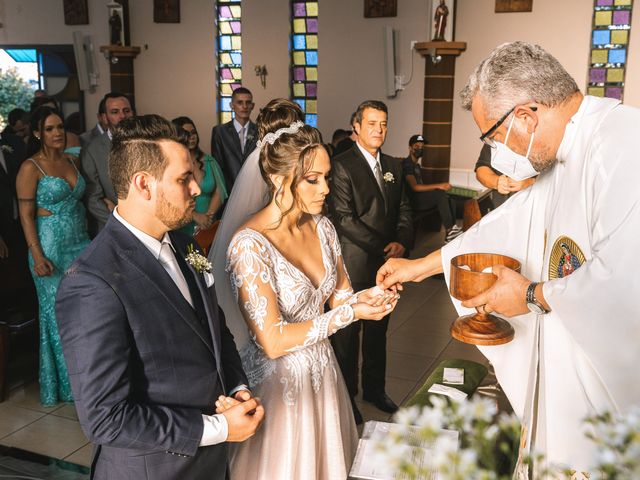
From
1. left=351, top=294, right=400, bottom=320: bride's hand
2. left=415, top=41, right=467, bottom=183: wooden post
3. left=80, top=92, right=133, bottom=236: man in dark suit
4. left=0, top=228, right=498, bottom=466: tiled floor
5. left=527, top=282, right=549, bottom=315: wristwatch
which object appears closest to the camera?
left=527, top=282, right=549, bottom=315: wristwatch

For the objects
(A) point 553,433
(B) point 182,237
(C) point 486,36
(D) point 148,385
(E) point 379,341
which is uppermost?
(C) point 486,36

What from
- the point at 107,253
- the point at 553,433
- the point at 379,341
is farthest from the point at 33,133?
the point at 553,433

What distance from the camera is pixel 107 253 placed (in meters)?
1.82

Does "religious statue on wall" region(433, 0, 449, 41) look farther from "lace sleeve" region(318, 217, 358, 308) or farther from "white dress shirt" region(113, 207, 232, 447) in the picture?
"white dress shirt" region(113, 207, 232, 447)

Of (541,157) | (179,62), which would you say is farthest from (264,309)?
(179,62)

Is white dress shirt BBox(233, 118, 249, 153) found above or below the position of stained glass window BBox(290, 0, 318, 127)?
below

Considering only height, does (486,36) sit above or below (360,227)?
above

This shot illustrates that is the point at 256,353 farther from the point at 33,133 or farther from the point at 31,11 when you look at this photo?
the point at 31,11

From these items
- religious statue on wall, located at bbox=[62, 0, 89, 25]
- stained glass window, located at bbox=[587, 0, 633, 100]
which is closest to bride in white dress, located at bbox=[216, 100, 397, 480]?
stained glass window, located at bbox=[587, 0, 633, 100]

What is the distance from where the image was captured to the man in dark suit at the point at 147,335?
1721mm

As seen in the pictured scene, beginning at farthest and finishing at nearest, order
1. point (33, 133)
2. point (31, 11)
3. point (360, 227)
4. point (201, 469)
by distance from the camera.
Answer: point (31, 11) < point (33, 133) < point (360, 227) < point (201, 469)

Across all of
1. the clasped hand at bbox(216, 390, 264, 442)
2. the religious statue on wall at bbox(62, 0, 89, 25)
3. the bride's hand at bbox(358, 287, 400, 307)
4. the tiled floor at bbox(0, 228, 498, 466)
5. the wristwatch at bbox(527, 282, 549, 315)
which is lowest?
the tiled floor at bbox(0, 228, 498, 466)

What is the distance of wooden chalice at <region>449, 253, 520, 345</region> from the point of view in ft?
6.11

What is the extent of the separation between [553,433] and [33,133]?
411 cm
